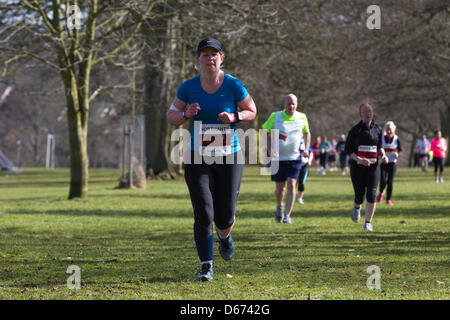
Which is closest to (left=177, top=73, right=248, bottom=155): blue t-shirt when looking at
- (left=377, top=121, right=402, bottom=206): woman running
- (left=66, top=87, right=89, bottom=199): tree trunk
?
(left=377, top=121, right=402, bottom=206): woman running

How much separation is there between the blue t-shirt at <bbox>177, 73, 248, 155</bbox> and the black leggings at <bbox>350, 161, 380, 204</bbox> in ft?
16.0

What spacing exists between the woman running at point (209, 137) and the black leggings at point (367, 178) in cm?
478

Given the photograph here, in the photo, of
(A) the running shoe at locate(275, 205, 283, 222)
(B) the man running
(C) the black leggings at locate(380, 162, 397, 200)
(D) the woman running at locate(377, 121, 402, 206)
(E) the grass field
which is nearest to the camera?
(E) the grass field

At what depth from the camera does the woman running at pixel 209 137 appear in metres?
6.96

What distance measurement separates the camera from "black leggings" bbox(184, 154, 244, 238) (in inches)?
276

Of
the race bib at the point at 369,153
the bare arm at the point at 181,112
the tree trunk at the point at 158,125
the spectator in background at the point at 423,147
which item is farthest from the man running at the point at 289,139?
the spectator in background at the point at 423,147

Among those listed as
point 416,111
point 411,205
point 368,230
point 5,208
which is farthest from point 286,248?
point 416,111

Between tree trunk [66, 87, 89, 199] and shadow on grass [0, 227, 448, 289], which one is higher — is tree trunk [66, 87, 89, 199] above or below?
above

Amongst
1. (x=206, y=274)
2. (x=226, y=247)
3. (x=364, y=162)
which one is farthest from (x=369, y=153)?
(x=206, y=274)

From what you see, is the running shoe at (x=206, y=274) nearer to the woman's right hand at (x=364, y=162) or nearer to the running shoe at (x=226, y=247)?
the running shoe at (x=226, y=247)

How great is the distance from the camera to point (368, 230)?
11719 millimetres

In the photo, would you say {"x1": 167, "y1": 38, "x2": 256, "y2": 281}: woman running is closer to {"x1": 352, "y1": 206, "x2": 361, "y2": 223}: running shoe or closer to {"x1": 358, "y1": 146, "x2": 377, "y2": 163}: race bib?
{"x1": 358, "y1": 146, "x2": 377, "y2": 163}: race bib

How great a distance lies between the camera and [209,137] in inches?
275
